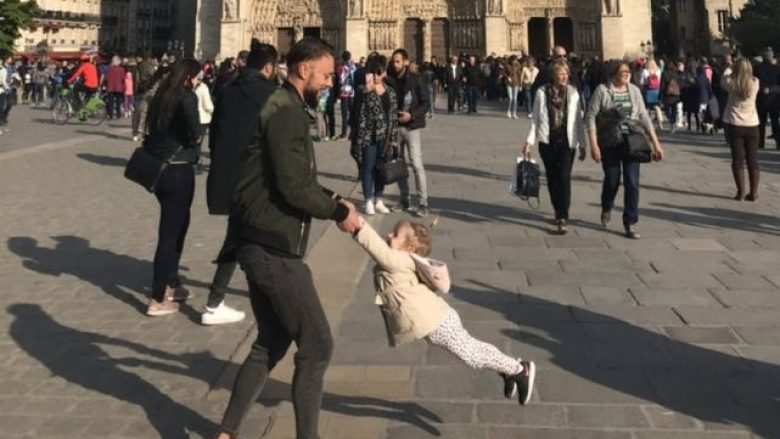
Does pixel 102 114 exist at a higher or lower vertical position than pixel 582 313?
higher

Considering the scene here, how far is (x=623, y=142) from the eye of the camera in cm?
820

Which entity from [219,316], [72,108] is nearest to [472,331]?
[219,316]

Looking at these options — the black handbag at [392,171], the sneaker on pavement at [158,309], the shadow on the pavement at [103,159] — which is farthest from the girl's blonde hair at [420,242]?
the shadow on the pavement at [103,159]

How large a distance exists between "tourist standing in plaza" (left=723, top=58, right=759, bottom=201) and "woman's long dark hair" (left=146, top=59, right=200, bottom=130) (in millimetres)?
7352

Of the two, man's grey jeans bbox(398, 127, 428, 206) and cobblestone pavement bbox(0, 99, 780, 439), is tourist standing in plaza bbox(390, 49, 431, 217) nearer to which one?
man's grey jeans bbox(398, 127, 428, 206)

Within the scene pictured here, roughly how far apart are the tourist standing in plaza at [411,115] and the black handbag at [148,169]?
13.8 ft

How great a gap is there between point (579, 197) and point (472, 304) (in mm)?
5183

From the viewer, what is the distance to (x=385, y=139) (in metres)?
9.34

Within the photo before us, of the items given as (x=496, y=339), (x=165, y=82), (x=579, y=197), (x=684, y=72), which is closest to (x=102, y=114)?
(x=684, y=72)

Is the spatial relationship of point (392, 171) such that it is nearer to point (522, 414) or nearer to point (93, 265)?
point (93, 265)

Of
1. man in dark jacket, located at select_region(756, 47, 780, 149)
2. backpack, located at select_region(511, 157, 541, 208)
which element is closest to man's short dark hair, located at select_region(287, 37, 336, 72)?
backpack, located at select_region(511, 157, 541, 208)

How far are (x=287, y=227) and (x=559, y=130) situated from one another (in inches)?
219

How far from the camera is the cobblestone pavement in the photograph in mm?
4016

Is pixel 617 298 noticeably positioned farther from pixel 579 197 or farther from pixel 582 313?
pixel 579 197
